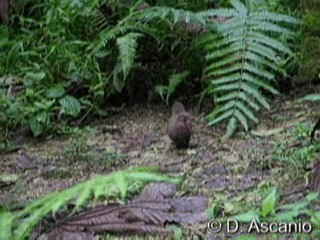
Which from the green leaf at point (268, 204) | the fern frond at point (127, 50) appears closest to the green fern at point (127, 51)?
the fern frond at point (127, 50)

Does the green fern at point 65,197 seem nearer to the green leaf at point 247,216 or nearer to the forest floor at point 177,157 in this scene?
the green leaf at point 247,216

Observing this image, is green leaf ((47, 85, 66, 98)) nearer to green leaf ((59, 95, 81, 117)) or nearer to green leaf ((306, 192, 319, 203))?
green leaf ((59, 95, 81, 117))

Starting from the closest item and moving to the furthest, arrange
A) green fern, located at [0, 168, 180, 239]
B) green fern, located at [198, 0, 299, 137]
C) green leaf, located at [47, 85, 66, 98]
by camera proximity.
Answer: green fern, located at [0, 168, 180, 239] → green fern, located at [198, 0, 299, 137] → green leaf, located at [47, 85, 66, 98]

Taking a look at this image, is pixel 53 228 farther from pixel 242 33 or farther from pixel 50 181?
pixel 242 33

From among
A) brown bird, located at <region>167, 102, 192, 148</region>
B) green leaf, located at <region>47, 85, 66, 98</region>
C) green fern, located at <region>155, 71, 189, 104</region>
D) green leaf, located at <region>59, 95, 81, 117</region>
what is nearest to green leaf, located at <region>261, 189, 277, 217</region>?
brown bird, located at <region>167, 102, 192, 148</region>

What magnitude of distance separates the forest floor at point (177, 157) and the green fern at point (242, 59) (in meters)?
0.07

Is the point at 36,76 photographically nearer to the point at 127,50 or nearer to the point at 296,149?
the point at 127,50

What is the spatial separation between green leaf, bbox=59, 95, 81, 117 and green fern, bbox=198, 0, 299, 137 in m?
0.58

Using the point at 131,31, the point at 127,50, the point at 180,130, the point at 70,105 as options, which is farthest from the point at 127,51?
the point at 180,130

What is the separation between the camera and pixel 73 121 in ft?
9.88

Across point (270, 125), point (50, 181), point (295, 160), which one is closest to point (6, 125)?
point (50, 181)

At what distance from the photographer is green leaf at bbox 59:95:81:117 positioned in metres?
2.98

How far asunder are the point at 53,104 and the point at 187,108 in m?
0.58

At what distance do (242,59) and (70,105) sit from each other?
2.51 ft
